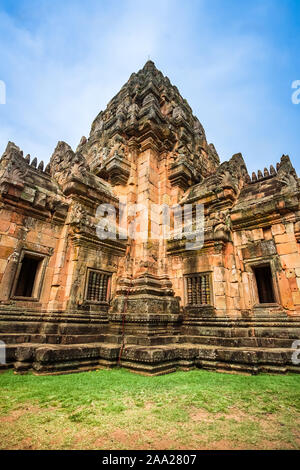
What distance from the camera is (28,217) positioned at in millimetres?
7324

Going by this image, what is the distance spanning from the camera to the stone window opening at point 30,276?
7133 millimetres

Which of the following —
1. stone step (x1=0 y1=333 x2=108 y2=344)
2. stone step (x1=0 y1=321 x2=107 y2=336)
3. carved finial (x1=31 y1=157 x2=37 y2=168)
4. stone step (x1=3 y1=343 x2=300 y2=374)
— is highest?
carved finial (x1=31 y1=157 x2=37 y2=168)

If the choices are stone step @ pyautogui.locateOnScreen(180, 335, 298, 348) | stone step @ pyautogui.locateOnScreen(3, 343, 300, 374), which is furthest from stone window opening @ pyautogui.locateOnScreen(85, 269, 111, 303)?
stone step @ pyautogui.locateOnScreen(180, 335, 298, 348)

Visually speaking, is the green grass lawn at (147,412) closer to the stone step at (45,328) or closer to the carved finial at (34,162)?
the stone step at (45,328)

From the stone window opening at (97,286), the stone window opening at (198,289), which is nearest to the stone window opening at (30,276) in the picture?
the stone window opening at (97,286)

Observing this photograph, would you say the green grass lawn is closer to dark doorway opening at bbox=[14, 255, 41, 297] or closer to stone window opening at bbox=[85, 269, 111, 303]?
dark doorway opening at bbox=[14, 255, 41, 297]

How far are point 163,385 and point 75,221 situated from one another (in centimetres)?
532

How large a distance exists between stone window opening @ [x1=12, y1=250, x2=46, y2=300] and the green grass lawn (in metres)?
2.65

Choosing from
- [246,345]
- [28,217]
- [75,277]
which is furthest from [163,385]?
[28,217]

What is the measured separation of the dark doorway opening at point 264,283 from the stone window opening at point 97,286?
503cm

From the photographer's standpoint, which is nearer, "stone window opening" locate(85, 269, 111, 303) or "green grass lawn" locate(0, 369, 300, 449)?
"green grass lawn" locate(0, 369, 300, 449)

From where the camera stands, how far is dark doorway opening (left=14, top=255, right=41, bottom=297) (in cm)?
749

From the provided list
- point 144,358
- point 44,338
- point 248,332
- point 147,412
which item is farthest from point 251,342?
point 44,338

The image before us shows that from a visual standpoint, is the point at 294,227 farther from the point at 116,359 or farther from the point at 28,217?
the point at 28,217
